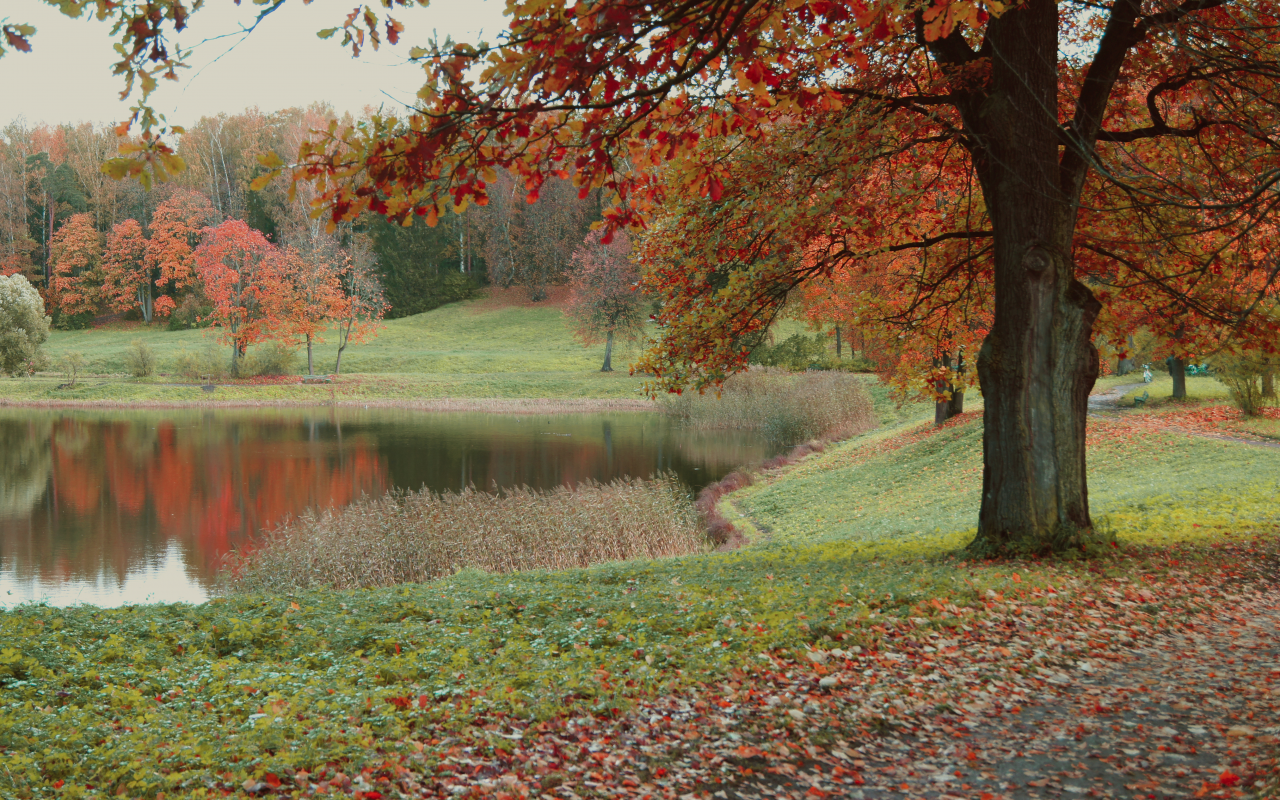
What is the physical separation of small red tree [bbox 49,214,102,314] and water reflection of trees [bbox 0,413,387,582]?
31160 millimetres

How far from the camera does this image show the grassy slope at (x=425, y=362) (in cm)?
4116

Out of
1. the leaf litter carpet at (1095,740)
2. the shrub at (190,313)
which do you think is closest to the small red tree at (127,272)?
the shrub at (190,313)

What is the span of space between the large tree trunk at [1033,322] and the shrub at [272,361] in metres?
43.8

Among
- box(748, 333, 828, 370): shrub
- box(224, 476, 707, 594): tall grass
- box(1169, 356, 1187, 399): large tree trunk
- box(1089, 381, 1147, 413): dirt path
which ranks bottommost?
box(224, 476, 707, 594): tall grass

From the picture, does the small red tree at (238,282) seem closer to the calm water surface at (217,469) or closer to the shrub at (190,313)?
the calm water surface at (217,469)

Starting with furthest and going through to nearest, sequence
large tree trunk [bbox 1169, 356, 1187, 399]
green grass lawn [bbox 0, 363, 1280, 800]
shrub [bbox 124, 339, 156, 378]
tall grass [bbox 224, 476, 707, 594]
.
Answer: shrub [bbox 124, 339, 156, 378]
large tree trunk [bbox 1169, 356, 1187, 399]
tall grass [bbox 224, 476, 707, 594]
green grass lawn [bbox 0, 363, 1280, 800]

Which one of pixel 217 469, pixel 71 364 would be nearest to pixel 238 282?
pixel 71 364

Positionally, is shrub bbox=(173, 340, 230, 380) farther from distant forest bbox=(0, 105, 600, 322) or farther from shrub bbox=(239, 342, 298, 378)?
distant forest bbox=(0, 105, 600, 322)

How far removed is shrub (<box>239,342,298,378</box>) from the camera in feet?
148

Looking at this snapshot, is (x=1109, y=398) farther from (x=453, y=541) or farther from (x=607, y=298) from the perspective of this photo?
(x=607, y=298)

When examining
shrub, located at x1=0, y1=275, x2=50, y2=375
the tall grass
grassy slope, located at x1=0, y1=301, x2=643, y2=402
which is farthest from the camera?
grassy slope, located at x1=0, y1=301, x2=643, y2=402

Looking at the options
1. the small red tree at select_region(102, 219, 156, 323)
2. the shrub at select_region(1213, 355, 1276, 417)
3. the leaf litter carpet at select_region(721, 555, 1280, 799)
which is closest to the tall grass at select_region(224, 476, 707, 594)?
the leaf litter carpet at select_region(721, 555, 1280, 799)

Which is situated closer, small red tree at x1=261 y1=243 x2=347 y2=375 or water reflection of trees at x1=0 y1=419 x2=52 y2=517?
water reflection of trees at x1=0 y1=419 x2=52 y2=517

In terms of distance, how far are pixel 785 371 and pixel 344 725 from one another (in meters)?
38.7
